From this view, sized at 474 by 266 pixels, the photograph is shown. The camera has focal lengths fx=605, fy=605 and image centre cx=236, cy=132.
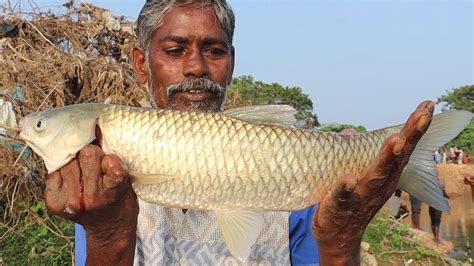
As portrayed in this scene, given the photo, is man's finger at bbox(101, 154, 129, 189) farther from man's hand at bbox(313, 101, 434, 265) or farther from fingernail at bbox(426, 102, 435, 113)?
fingernail at bbox(426, 102, 435, 113)

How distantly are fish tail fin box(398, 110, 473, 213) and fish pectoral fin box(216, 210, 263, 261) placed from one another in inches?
19.3

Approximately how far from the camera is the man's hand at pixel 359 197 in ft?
5.60

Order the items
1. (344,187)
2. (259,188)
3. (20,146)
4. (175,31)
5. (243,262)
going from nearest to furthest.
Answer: (344,187)
(259,188)
(243,262)
(175,31)
(20,146)

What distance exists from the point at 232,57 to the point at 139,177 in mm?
1114

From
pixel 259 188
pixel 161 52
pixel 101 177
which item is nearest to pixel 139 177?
pixel 101 177

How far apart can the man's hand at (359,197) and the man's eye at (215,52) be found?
94 cm

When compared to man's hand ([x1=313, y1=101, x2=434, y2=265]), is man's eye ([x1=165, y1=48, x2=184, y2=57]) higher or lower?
higher

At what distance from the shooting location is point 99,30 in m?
8.62

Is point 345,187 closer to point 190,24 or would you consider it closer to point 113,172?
point 113,172

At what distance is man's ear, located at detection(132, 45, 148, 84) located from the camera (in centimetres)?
280

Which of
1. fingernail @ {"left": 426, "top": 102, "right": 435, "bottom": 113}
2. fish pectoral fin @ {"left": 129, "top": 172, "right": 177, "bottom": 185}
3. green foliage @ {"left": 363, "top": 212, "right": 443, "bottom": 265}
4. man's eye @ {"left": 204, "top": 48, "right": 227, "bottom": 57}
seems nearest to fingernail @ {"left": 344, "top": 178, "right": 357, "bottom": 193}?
fingernail @ {"left": 426, "top": 102, "right": 435, "bottom": 113}

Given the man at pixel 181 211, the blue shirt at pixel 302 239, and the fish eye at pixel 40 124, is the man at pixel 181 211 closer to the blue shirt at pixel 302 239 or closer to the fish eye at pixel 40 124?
the blue shirt at pixel 302 239

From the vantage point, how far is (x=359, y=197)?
1838 millimetres

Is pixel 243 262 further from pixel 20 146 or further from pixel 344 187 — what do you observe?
pixel 20 146
